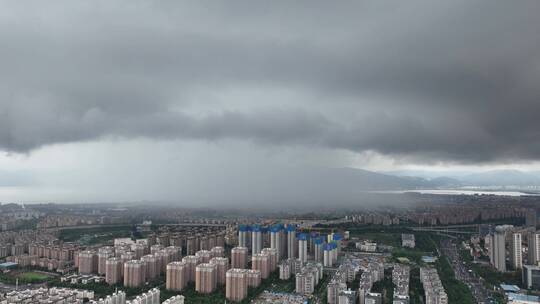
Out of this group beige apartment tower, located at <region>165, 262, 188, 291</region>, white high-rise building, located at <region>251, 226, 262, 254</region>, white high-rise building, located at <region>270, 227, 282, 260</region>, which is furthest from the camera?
white high-rise building, located at <region>251, 226, 262, 254</region>

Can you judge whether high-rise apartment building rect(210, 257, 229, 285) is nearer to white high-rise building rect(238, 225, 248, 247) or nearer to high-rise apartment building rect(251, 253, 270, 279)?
high-rise apartment building rect(251, 253, 270, 279)

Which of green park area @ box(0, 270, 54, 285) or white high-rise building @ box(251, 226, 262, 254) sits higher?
white high-rise building @ box(251, 226, 262, 254)

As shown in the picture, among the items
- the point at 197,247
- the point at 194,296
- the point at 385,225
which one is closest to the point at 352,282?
the point at 194,296

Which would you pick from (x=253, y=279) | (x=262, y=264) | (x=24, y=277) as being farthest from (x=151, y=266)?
(x=24, y=277)

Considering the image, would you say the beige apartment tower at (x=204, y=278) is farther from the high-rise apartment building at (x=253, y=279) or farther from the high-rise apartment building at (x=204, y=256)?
the high-rise apartment building at (x=204, y=256)

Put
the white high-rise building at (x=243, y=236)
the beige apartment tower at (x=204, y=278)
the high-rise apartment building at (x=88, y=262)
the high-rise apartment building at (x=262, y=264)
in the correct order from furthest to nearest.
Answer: the white high-rise building at (x=243, y=236)
the high-rise apartment building at (x=88, y=262)
the high-rise apartment building at (x=262, y=264)
the beige apartment tower at (x=204, y=278)

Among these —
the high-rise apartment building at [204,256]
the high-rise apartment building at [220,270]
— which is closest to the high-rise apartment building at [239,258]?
the high-rise apartment building at [204,256]

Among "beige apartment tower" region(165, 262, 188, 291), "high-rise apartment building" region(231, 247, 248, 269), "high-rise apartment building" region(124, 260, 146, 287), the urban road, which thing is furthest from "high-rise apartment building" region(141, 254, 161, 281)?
the urban road

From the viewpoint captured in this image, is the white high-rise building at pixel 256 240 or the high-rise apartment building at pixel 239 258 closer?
the high-rise apartment building at pixel 239 258

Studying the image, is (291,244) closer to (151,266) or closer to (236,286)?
(236,286)
